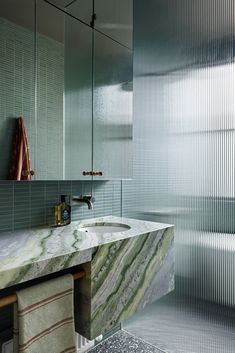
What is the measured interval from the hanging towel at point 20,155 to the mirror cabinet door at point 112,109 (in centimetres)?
54

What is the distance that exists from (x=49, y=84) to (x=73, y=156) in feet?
1.45

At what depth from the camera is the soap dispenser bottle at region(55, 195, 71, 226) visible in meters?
1.57

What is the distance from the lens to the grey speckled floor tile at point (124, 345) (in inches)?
74.1

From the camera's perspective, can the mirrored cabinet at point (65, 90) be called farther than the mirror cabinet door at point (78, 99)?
No

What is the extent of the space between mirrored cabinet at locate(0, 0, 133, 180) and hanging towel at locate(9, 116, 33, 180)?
0.04 ft

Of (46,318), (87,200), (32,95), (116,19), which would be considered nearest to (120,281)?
(46,318)

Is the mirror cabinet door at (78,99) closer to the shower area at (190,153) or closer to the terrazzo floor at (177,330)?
the shower area at (190,153)

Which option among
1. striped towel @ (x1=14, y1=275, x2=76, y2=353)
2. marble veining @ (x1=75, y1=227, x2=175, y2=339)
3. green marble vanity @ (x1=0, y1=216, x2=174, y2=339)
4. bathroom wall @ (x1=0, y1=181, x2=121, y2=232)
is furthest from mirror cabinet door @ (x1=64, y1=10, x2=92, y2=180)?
striped towel @ (x1=14, y1=275, x2=76, y2=353)

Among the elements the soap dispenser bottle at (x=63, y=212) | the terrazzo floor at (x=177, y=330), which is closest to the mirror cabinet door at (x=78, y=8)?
the soap dispenser bottle at (x=63, y=212)

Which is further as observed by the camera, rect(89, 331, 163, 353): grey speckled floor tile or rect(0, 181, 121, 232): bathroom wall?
rect(89, 331, 163, 353): grey speckled floor tile

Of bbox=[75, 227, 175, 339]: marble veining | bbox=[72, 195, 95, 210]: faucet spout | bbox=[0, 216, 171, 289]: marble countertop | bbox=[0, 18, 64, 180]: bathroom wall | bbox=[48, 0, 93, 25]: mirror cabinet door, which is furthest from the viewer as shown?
bbox=[72, 195, 95, 210]: faucet spout

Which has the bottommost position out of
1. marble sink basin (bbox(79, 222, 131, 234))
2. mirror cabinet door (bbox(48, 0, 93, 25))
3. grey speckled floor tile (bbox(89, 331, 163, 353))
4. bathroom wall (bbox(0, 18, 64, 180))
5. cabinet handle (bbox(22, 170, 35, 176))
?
grey speckled floor tile (bbox(89, 331, 163, 353))

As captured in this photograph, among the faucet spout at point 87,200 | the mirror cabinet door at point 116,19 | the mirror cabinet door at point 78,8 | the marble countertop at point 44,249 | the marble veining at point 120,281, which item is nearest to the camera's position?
the marble countertop at point 44,249

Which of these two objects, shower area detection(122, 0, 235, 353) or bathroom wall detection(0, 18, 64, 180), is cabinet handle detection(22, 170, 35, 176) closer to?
bathroom wall detection(0, 18, 64, 180)
